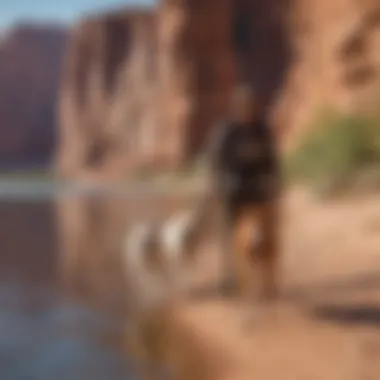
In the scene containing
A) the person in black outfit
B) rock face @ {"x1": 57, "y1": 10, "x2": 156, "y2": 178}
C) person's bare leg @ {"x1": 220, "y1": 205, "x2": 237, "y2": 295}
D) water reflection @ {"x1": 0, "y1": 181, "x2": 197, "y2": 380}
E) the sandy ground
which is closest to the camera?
the sandy ground

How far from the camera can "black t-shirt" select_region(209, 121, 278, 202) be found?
360cm

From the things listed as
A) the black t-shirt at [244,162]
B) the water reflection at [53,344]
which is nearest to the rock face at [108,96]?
the water reflection at [53,344]

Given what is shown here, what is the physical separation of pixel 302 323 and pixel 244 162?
0.70m

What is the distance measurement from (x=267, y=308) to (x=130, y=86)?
1541 cm

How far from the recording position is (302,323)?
3482 millimetres

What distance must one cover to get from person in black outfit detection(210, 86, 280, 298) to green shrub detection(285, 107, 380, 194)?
464 centimetres

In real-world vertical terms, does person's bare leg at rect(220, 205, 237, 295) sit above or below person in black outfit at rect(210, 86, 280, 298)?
below

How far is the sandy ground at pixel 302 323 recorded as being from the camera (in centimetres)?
294

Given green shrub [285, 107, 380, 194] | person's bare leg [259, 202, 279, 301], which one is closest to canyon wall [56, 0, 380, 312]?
green shrub [285, 107, 380, 194]

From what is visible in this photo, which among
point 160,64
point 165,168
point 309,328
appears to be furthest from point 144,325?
point 160,64

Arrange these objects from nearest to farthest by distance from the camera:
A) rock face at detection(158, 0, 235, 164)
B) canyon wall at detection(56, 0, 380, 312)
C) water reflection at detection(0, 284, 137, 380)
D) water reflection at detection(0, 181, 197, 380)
Answer: water reflection at detection(0, 284, 137, 380)
water reflection at detection(0, 181, 197, 380)
canyon wall at detection(56, 0, 380, 312)
rock face at detection(158, 0, 235, 164)

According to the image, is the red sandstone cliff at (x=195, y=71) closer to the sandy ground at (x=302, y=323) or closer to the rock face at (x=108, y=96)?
the rock face at (x=108, y=96)

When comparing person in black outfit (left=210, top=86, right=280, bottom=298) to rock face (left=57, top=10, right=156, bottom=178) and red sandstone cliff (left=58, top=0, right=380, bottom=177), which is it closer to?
red sandstone cliff (left=58, top=0, right=380, bottom=177)

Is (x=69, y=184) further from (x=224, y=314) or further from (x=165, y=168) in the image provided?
(x=224, y=314)
